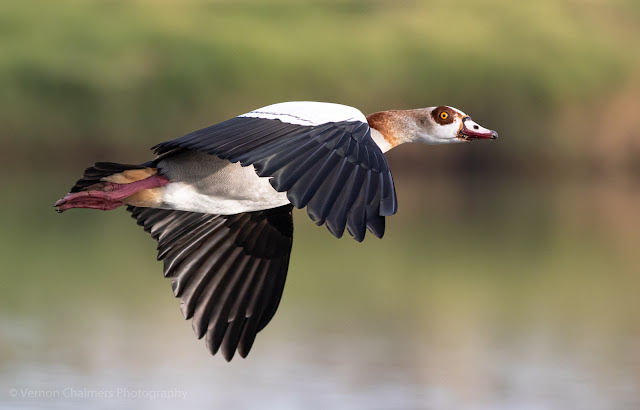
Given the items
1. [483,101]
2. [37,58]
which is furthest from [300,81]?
[37,58]

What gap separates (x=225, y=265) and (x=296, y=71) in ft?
113

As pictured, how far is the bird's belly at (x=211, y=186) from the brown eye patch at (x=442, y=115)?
1.47 m

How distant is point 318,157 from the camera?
6188mm

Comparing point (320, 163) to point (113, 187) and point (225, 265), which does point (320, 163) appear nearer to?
point (113, 187)

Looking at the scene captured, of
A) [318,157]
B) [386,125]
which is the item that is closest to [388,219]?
[386,125]

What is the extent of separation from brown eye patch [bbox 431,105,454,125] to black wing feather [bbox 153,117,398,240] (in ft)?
5.65

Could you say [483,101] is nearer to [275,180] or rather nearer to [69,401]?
[69,401]

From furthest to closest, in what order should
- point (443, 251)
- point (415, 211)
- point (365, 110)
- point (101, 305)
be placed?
1. point (365, 110)
2. point (415, 211)
3. point (443, 251)
4. point (101, 305)

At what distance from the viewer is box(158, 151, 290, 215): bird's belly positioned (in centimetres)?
739

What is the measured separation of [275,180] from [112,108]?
114 ft

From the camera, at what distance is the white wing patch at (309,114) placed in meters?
6.70

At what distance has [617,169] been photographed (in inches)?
1683

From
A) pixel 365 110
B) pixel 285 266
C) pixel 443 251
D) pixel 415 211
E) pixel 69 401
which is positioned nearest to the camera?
pixel 285 266

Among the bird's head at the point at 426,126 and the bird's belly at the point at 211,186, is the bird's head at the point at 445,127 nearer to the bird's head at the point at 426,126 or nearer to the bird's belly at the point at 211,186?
the bird's head at the point at 426,126
